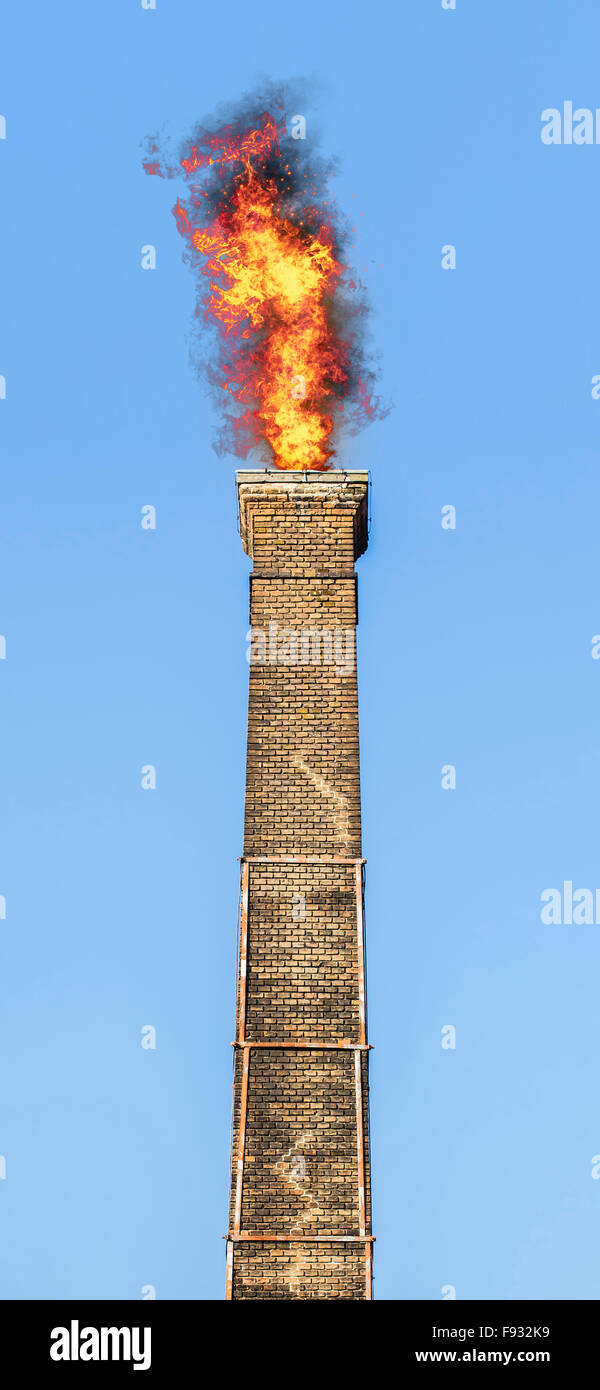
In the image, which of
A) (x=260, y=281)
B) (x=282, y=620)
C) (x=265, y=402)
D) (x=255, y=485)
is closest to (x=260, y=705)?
(x=282, y=620)

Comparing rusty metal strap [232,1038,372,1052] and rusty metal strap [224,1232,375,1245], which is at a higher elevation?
rusty metal strap [232,1038,372,1052]

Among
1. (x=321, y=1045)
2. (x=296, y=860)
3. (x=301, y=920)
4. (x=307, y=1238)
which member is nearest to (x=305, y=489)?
(x=296, y=860)

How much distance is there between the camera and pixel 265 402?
1711cm

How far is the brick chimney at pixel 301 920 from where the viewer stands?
13.6m

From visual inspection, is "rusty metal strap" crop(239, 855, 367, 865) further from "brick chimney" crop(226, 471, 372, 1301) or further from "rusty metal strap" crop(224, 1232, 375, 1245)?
"rusty metal strap" crop(224, 1232, 375, 1245)

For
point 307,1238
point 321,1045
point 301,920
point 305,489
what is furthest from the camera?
point 305,489

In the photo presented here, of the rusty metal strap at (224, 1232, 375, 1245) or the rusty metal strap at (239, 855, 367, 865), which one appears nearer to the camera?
the rusty metal strap at (224, 1232, 375, 1245)

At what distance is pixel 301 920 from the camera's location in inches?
568

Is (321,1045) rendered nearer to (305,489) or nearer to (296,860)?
(296,860)

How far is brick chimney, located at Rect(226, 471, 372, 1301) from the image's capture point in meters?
13.6

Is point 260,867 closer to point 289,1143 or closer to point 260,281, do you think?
point 289,1143

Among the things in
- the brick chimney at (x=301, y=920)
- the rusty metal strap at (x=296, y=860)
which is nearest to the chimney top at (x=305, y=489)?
the brick chimney at (x=301, y=920)

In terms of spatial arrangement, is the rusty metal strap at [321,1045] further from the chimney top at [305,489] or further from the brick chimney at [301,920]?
the chimney top at [305,489]

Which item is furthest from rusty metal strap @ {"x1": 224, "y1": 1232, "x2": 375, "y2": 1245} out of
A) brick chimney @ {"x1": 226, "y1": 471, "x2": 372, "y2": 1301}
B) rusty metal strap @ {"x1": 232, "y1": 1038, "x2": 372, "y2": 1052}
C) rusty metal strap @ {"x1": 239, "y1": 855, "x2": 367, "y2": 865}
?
rusty metal strap @ {"x1": 239, "y1": 855, "x2": 367, "y2": 865}
